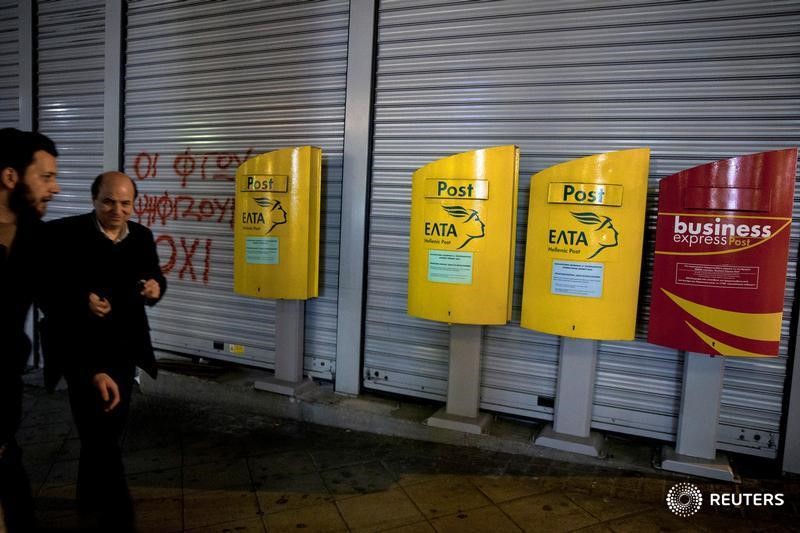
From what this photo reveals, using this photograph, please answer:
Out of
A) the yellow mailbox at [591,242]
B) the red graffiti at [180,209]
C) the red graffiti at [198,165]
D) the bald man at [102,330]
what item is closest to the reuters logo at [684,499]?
the yellow mailbox at [591,242]

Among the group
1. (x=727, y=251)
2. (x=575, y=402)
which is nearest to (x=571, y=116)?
(x=727, y=251)

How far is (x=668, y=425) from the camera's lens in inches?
172

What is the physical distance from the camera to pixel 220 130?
6.09 meters

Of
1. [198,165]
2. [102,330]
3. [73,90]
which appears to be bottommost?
[102,330]

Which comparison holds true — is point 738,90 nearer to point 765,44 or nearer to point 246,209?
point 765,44

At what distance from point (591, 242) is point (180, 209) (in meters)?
4.67

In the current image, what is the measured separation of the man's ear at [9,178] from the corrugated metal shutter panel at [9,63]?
6.48m

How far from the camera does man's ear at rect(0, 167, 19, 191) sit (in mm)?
2115

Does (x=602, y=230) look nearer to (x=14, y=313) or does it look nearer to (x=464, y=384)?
(x=464, y=384)

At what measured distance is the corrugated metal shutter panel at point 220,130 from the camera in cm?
552

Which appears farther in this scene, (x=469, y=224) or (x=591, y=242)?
(x=469, y=224)

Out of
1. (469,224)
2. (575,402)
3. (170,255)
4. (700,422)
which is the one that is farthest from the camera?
(170,255)

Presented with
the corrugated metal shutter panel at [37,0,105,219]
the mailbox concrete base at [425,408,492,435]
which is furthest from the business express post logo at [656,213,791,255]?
the corrugated metal shutter panel at [37,0,105,219]

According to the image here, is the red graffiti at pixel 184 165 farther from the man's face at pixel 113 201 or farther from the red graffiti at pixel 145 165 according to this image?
the man's face at pixel 113 201
